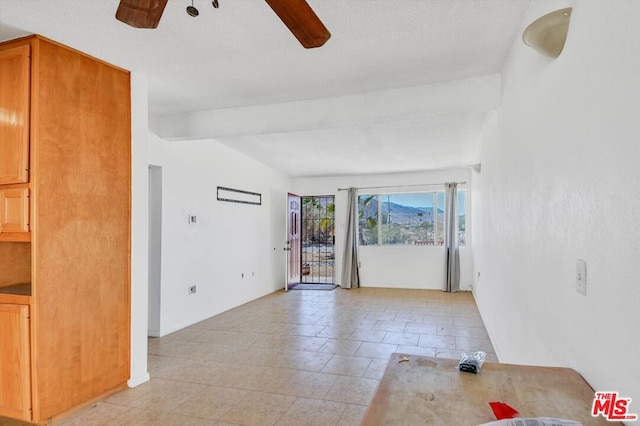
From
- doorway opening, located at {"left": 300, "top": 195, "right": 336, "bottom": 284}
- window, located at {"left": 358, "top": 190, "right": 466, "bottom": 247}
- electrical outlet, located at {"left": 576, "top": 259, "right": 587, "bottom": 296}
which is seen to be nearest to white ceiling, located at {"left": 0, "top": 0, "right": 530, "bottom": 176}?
electrical outlet, located at {"left": 576, "top": 259, "right": 587, "bottom": 296}

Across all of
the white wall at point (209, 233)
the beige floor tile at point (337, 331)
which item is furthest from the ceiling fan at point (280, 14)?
the beige floor tile at point (337, 331)

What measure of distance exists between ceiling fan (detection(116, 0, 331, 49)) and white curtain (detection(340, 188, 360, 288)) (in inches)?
248

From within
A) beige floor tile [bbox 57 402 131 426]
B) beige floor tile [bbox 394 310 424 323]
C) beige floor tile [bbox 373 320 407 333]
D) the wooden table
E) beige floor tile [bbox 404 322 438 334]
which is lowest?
beige floor tile [bbox 394 310 424 323]

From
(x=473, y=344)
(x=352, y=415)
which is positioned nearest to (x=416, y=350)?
(x=473, y=344)

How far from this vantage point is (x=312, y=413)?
2.52 metres

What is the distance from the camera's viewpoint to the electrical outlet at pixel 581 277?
121 cm

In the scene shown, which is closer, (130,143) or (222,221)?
(130,143)

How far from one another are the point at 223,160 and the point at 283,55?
311 centimetres

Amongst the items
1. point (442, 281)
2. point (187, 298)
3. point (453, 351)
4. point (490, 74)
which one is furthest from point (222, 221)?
point (442, 281)

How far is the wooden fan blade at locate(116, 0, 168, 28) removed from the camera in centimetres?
140

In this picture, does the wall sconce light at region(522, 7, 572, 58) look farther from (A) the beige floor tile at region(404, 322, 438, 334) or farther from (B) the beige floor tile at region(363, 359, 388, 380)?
(A) the beige floor tile at region(404, 322, 438, 334)

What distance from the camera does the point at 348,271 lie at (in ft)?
25.4

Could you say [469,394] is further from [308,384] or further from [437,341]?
[437,341]

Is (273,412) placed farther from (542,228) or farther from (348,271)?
(348,271)
